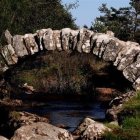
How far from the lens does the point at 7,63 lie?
2616 cm

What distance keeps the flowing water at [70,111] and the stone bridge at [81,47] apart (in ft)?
10.6

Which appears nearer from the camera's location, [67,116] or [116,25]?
[67,116]

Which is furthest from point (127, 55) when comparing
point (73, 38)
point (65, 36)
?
point (65, 36)

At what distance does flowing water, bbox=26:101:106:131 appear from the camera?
85.7 ft

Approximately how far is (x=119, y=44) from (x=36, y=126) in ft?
32.2

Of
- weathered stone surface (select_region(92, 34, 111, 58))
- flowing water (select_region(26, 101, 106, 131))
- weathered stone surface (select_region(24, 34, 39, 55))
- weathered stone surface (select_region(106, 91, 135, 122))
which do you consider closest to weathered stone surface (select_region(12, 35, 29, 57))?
weathered stone surface (select_region(24, 34, 39, 55))

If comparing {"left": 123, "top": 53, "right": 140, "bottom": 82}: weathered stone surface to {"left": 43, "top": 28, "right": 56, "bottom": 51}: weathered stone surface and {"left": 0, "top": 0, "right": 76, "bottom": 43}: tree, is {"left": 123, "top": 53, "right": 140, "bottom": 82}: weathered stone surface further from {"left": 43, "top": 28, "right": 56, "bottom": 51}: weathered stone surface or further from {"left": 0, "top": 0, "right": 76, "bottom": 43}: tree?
{"left": 0, "top": 0, "right": 76, "bottom": 43}: tree

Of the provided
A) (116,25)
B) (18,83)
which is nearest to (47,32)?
(18,83)

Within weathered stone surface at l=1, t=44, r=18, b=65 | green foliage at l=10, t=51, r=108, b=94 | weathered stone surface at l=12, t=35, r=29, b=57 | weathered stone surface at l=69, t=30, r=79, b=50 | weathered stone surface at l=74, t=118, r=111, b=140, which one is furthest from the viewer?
green foliage at l=10, t=51, r=108, b=94

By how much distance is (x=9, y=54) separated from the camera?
25.8 m

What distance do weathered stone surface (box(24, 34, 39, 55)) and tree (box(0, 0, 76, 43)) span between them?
5309 millimetres

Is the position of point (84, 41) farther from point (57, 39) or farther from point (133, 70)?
point (133, 70)

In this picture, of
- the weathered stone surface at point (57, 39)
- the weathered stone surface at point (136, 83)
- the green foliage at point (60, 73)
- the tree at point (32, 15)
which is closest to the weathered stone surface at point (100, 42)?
the weathered stone surface at point (57, 39)

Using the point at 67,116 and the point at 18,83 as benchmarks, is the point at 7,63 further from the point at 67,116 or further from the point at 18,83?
the point at 18,83
